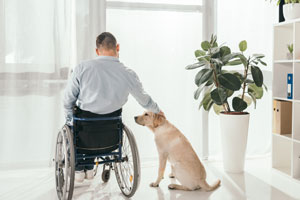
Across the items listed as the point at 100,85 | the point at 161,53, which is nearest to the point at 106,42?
the point at 100,85

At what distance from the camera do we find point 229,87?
282cm

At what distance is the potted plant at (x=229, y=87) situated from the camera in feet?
9.45

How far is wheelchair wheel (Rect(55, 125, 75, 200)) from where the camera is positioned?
209 centimetres

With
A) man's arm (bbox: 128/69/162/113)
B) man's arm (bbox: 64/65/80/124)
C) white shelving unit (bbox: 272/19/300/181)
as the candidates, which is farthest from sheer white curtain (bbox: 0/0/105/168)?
white shelving unit (bbox: 272/19/300/181)

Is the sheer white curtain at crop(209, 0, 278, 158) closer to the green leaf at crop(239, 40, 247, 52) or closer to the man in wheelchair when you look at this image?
the green leaf at crop(239, 40, 247, 52)

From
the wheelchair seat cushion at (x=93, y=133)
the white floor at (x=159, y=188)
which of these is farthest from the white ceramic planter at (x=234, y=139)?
the wheelchair seat cushion at (x=93, y=133)

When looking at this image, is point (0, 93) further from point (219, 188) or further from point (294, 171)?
point (294, 171)

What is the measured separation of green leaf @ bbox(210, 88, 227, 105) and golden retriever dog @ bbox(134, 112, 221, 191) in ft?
1.72

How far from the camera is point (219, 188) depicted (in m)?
2.67

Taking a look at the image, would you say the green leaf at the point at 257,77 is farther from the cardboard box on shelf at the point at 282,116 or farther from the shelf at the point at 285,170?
the shelf at the point at 285,170

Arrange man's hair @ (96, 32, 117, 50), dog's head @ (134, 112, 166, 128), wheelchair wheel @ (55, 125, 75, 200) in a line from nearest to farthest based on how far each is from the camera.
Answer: wheelchair wheel @ (55, 125, 75, 200) < man's hair @ (96, 32, 117, 50) < dog's head @ (134, 112, 166, 128)

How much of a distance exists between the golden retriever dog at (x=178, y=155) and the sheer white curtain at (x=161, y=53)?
2.45ft

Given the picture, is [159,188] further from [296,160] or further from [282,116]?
[282,116]

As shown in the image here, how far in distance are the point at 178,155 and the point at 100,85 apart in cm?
84
